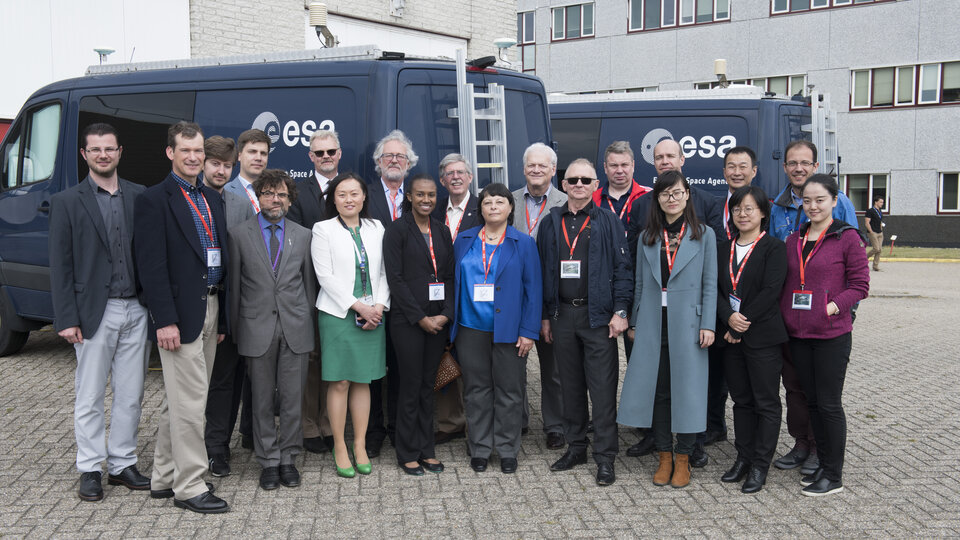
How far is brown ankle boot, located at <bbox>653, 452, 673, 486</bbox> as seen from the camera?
458 centimetres

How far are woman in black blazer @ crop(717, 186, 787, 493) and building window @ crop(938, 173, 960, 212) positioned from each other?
22.5 meters

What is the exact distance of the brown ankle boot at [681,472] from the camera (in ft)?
14.9

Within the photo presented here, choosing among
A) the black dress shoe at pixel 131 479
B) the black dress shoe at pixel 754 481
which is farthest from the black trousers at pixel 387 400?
the black dress shoe at pixel 754 481

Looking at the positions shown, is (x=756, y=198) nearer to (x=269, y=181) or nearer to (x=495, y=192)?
(x=495, y=192)

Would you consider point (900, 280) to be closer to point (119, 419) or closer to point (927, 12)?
point (927, 12)

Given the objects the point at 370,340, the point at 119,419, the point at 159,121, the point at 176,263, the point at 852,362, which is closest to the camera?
the point at 176,263

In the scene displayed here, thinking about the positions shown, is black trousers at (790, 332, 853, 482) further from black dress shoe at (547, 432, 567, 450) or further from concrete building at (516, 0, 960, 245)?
concrete building at (516, 0, 960, 245)

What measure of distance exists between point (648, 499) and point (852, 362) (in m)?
4.59

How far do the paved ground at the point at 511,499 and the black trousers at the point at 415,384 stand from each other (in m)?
0.20

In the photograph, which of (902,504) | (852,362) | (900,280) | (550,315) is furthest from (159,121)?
(900,280)

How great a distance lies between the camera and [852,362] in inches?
313

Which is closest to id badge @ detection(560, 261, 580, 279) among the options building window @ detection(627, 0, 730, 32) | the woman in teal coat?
the woman in teal coat

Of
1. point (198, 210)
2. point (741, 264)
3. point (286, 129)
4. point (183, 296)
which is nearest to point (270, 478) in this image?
point (183, 296)

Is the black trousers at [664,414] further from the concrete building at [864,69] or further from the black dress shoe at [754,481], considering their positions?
the concrete building at [864,69]
